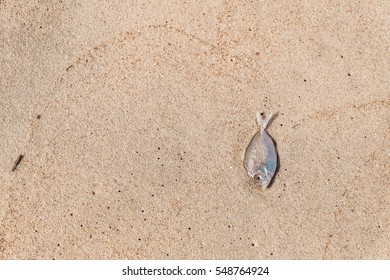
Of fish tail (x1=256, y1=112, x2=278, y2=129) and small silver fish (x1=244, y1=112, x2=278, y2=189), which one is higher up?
fish tail (x1=256, y1=112, x2=278, y2=129)

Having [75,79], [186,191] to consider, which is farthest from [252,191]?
[75,79]

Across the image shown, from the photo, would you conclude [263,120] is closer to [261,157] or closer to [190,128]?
[261,157]

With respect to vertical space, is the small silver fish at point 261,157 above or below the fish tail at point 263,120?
below

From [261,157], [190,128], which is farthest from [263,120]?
[190,128]
